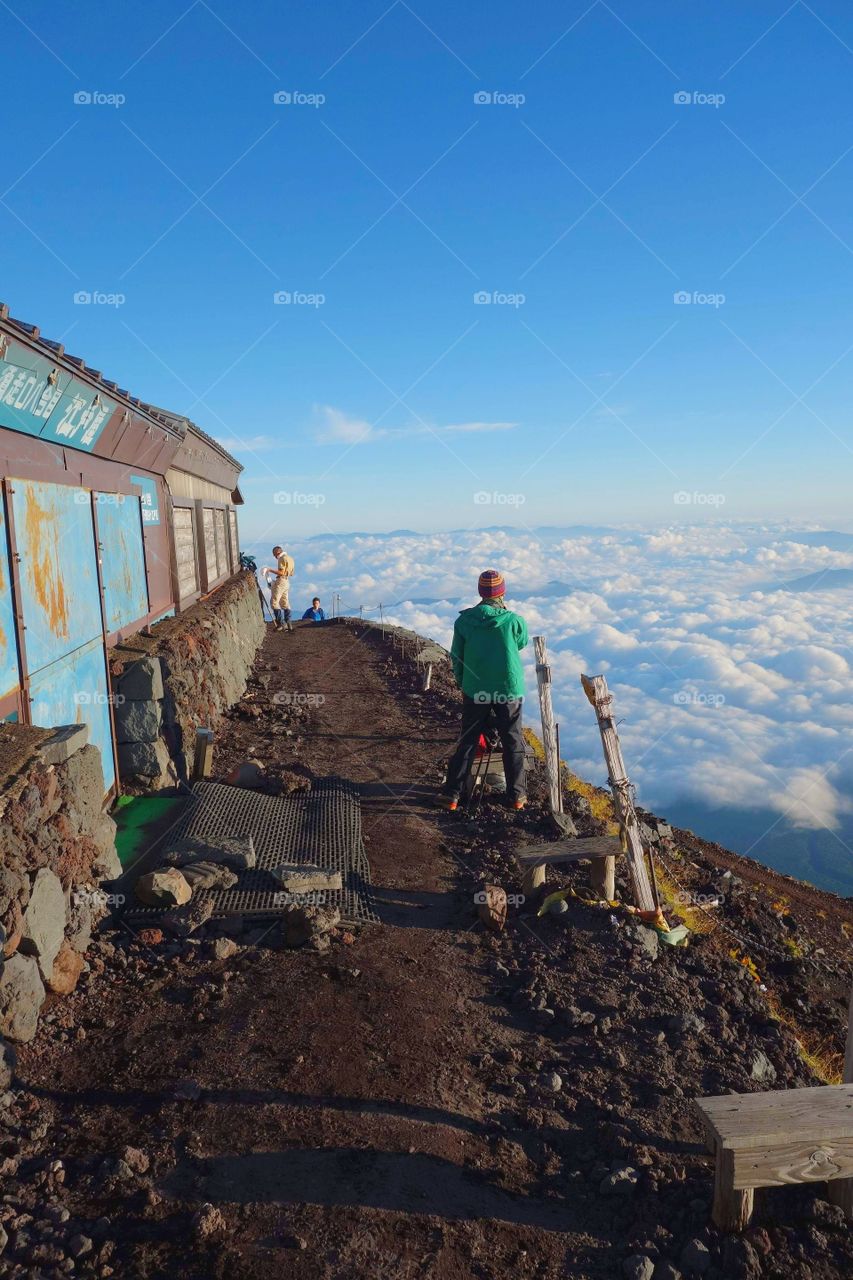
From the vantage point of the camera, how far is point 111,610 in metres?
8.45

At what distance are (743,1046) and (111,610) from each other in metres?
6.98

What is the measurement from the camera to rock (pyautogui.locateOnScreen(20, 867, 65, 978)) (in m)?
3.96

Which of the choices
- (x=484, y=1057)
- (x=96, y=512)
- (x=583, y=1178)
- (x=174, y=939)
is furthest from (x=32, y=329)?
(x=583, y=1178)

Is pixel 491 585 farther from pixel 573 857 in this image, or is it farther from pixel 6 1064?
pixel 6 1064

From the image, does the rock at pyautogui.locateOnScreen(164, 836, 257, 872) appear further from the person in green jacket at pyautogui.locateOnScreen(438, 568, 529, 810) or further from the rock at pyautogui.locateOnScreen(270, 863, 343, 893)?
the person in green jacket at pyautogui.locateOnScreen(438, 568, 529, 810)

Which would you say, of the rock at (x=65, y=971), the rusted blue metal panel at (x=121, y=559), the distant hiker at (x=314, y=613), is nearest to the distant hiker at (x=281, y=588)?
the distant hiker at (x=314, y=613)

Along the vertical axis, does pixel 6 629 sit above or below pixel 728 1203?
above

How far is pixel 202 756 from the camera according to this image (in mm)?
8188

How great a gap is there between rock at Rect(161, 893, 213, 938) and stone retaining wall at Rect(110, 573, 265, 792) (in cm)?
251

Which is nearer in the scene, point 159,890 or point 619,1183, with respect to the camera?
point 619,1183

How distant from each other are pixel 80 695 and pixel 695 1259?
17.8 ft
